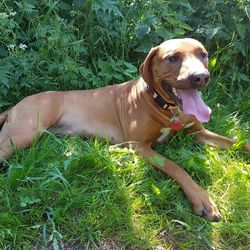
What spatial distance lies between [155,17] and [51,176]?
1945 mm

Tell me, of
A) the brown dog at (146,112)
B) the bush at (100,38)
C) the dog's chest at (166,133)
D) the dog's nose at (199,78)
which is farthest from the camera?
the bush at (100,38)

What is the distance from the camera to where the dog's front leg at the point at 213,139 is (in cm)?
361

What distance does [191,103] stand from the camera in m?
3.19

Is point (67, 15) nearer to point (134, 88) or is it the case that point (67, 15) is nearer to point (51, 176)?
point (134, 88)

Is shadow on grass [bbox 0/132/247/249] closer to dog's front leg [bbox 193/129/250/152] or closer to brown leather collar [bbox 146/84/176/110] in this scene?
dog's front leg [bbox 193/129/250/152]

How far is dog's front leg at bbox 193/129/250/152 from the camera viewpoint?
3613mm

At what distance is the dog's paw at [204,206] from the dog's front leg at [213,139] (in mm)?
759

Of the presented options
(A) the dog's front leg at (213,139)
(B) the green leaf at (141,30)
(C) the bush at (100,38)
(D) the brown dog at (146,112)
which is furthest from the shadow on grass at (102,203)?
(B) the green leaf at (141,30)

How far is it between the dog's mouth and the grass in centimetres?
35

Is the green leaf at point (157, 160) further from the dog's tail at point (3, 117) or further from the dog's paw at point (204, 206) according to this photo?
the dog's tail at point (3, 117)

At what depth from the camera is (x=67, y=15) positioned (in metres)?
4.30

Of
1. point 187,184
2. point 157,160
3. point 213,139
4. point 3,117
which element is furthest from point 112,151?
point 3,117

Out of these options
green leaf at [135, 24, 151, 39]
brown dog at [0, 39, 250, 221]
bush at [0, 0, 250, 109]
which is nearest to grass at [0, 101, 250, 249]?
brown dog at [0, 39, 250, 221]

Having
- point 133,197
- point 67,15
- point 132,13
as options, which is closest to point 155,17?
point 132,13
